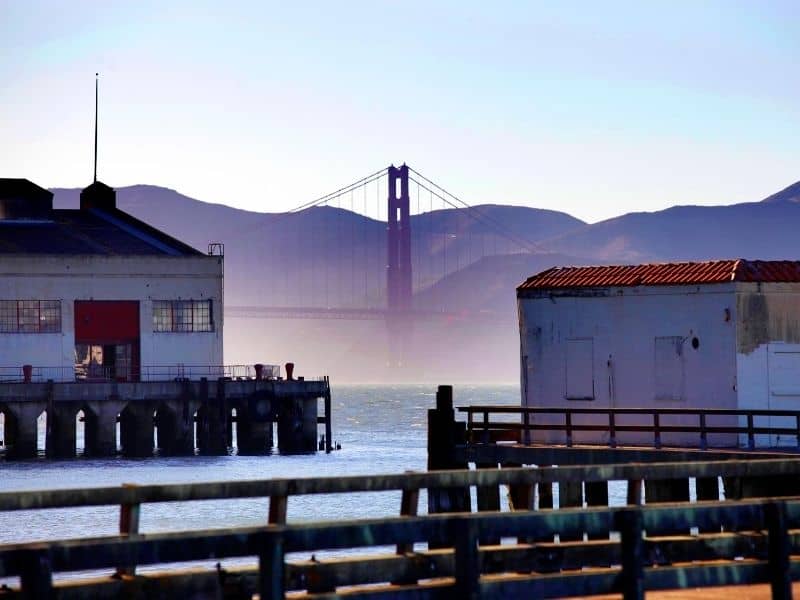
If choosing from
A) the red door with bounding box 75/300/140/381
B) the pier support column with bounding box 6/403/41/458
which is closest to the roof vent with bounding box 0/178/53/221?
the red door with bounding box 75/300/140/381

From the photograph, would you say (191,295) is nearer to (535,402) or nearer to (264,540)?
(535,402)

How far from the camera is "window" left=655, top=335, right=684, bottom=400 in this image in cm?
3666

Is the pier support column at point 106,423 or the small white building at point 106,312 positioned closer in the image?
the pier support column at point 106,423

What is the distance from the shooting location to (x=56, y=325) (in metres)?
88.9

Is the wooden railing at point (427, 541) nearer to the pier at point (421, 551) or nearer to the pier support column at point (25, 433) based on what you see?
the pier at point (421, 551)

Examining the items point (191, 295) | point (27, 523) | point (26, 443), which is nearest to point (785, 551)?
point (27, 523)

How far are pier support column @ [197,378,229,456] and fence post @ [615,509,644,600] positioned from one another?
74.1 meters

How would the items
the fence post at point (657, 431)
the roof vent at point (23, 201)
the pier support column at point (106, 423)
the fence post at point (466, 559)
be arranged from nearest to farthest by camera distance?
the fence post at point (466, 559) < the fence post at point (657, 431) < the pier support column at point (106, 423) < the roof vent at point (23, 201)

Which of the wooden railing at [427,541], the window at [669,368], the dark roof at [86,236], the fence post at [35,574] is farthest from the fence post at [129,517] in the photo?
the dark roof at [86,236]

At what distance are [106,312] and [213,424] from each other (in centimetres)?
784

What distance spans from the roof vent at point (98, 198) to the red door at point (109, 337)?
15521mm

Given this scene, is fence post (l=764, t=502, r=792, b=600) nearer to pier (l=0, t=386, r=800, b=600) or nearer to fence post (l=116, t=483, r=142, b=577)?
pier (l=0, t=386, r=800, b=600)

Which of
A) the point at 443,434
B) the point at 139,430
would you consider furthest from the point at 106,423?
the point at 443,434

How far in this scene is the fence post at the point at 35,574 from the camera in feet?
36.4
